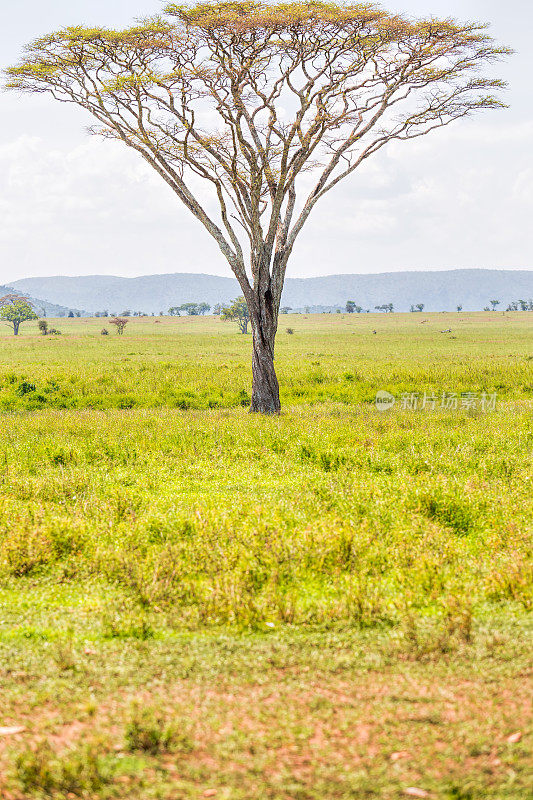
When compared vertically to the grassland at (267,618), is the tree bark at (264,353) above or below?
above

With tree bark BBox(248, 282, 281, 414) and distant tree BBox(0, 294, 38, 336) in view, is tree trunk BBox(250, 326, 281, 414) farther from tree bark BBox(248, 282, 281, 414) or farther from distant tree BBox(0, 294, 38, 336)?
distant tree BBox(0, 294, 38, 336)

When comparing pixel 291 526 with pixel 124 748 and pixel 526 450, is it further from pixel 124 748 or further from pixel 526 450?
pixel 526 450

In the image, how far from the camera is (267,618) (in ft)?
20.7

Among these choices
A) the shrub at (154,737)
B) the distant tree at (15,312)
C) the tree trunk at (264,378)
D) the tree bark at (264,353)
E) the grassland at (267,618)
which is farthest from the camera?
the distant tree at (15,312)

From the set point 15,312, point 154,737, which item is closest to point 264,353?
point 154,737

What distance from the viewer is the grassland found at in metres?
4.06

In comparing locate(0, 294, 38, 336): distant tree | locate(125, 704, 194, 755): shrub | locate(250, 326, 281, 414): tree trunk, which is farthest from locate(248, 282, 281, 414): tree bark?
locate(0, 294, 38, 336): distant tree

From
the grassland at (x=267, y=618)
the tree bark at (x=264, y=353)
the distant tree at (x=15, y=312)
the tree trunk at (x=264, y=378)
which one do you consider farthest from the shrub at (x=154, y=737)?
the distant tree at (x=15, y=312)

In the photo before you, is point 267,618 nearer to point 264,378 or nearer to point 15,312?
point 264,378

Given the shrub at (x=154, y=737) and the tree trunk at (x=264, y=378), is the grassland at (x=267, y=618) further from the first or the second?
the tree trunk at (x=264, y=378)

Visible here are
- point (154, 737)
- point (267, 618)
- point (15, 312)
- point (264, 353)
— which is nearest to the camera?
point (154, 737)

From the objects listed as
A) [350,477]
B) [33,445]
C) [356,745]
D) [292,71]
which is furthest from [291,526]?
[292,71]

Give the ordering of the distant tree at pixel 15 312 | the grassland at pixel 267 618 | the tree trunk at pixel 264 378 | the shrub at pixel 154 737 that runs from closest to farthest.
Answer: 1. the grassland at pixel 267 618
2. the shrub at pixel 154 737
3. the tree trunk at pixel 264 378
4. the distant tree at pixel 15 312

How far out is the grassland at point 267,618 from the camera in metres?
4.06
